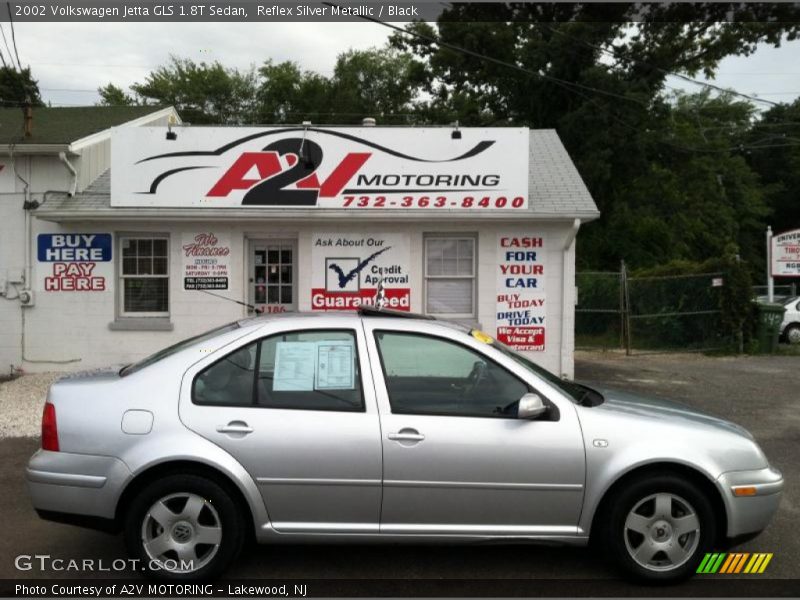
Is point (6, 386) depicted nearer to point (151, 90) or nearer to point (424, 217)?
point (424, 217)

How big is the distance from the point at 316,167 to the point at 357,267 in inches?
63.1

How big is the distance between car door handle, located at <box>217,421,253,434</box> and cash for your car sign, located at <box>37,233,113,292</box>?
26.8 ft

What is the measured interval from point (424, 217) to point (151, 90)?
44679 millimetres

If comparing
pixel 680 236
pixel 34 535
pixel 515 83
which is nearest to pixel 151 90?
pixel 515 83

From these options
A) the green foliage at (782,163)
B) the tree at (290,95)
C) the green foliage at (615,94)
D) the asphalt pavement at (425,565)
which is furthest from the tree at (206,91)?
the asphalt pavement at (425,565)

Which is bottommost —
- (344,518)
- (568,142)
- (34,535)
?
(34,535)

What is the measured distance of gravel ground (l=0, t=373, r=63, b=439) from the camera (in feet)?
28.0

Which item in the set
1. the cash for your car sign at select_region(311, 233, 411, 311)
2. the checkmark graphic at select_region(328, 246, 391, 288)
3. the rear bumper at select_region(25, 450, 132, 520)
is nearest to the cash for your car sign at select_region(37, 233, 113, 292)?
the cash for your car sign at select_region(311, 233, 411, 311)

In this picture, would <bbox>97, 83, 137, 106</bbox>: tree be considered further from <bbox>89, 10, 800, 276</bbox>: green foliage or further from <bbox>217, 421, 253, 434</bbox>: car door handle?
<bbox>217, 421, 253, 434</bbox>: car door handle

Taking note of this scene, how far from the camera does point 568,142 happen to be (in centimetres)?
2659

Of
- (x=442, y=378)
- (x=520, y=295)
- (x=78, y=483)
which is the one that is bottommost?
(x=78, y=483)

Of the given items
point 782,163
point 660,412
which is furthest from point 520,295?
point 782,163

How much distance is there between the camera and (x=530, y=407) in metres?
4.36

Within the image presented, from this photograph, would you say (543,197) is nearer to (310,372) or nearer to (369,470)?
(310,372)
